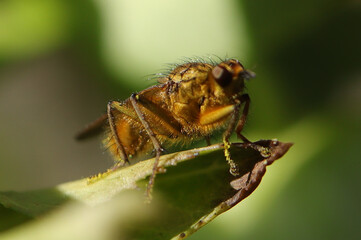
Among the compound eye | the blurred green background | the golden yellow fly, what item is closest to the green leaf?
the golden yellow fly

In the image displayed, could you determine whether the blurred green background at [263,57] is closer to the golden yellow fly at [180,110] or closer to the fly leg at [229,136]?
the golden yellow fly at [180,110]

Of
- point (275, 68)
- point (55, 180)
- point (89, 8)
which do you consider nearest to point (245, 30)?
point (275, 68)

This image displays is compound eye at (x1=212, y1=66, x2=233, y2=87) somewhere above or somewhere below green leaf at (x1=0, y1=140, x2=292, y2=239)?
above

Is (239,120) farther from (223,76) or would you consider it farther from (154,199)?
(154,199)

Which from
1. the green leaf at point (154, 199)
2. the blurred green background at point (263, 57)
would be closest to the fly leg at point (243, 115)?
the green leaf at point (154, 199)

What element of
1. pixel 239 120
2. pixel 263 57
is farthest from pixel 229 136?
pixel 263 57

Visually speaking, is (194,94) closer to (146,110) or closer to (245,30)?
(146,110)

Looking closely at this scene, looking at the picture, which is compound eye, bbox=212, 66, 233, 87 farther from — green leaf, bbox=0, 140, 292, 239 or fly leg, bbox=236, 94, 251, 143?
green leaf, bbox=0, 140, 292, 239
